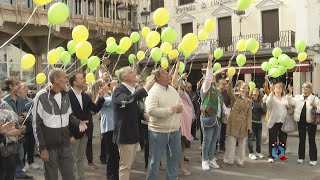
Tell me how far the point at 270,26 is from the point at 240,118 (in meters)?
16.1

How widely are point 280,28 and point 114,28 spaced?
937 centimetres

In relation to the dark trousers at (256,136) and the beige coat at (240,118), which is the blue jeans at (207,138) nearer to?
the beige coat at (240,118)

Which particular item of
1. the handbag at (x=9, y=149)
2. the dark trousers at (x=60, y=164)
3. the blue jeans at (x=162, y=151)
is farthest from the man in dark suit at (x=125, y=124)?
the handbag at (x=9, y=149)

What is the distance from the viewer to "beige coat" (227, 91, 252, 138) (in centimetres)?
788

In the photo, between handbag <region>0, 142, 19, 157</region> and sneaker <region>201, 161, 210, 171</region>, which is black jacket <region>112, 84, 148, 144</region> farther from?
sneaker <region>201, 161, 210, 171</region>

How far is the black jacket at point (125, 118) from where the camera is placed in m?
5.48

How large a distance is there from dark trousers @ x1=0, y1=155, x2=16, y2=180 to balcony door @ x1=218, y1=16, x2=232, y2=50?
2043cm

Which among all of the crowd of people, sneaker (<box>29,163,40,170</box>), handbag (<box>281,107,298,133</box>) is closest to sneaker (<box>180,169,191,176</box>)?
the crowd of people

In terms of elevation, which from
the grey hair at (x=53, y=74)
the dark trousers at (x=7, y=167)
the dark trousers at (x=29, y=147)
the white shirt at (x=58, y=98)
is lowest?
the dark trousers at (x=29, y=147)

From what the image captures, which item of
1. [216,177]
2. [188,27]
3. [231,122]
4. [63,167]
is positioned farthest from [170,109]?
[188,27]

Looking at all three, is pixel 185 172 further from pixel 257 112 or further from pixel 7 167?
pixel 7 167

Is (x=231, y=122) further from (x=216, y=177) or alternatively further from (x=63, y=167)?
(x=63, y=167)

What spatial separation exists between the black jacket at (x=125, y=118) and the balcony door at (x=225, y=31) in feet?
62.9

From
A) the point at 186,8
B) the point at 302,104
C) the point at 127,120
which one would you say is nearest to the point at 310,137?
the point at 302,104
